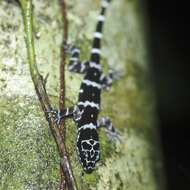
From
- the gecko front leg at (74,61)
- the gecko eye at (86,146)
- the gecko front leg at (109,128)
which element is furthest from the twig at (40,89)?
the gecko front leg at (109,128)

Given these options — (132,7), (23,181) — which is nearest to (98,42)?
(132,7)

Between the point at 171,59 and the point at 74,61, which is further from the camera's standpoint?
the point at 171,59

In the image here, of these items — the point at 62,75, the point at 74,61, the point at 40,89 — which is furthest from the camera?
the point at 74,61

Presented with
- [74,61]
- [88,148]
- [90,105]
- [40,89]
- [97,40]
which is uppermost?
[97,40]

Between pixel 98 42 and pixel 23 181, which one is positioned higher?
pixel 98 42

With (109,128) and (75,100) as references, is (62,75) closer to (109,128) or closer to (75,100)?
(75,100)

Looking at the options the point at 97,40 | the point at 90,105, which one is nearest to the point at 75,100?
the point at 90,105

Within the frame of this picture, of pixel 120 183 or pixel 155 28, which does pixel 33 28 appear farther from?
pixel 155 28

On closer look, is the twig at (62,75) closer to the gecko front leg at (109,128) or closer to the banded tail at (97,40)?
the banded tail at (97,40)
